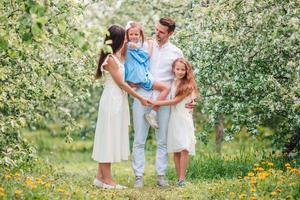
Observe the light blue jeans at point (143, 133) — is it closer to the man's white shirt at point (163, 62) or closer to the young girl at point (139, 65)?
the young girl at point (139, 65)

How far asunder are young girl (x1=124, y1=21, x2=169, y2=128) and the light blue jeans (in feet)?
0.33

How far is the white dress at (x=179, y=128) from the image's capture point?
29.0ft

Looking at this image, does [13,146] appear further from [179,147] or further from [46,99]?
[179,147]

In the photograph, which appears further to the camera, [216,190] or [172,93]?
[172,93]

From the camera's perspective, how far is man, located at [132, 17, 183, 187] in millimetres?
8773

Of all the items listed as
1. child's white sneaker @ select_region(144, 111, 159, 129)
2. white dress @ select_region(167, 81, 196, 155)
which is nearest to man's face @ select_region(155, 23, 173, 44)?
white dress @ select_region(167, 81, 196, 155)

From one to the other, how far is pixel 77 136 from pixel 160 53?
560 inches

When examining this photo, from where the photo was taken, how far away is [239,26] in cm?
895

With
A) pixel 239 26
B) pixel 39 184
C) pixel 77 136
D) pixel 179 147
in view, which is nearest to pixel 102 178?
pixel 179 147

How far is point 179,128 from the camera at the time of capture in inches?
349

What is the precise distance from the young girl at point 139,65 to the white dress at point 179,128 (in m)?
0.27

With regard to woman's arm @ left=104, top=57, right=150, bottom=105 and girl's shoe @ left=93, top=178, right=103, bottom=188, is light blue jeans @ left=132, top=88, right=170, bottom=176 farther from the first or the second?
girl's shoe @ left=93, top=178, right=103, bottom=188

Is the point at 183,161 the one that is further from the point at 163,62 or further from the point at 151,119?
the point at 163,62

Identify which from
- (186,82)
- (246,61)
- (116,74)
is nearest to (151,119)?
(186,82)
